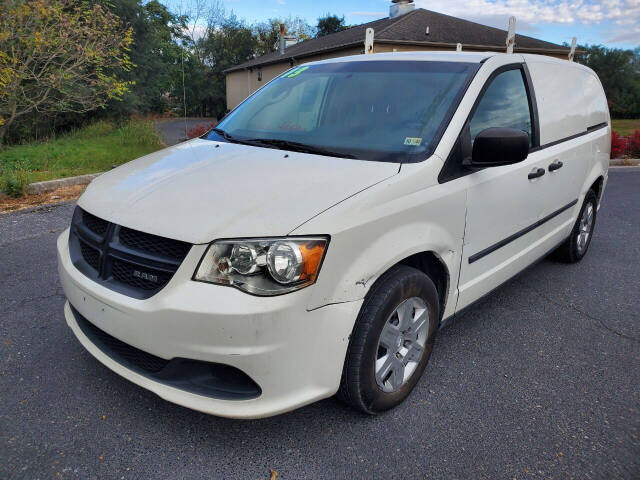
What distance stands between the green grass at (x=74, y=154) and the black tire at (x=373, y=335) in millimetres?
6556

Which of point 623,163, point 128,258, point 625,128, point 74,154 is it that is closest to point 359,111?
point 128,258

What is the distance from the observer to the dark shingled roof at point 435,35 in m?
20.8

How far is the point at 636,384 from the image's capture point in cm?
283

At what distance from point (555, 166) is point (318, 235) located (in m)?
2.47

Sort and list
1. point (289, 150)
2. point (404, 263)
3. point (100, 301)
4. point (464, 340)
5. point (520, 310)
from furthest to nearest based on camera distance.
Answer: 1. point (520, 310)
2. point (464, 340)
3. point (289, 150)
4. point (404, 263)
5. point (100, 301)

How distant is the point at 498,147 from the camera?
98.8 inches

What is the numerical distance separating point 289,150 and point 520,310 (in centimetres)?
230

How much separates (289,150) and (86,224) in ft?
3.78

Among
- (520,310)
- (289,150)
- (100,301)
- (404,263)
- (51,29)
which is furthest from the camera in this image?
(51,29)

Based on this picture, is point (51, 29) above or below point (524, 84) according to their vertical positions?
above

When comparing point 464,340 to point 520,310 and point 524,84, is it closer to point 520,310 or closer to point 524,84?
point 520,310

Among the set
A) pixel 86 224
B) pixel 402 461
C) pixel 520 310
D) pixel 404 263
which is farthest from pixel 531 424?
pixel 86 224

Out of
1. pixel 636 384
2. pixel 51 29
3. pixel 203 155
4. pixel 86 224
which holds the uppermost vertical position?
pixel 51 29

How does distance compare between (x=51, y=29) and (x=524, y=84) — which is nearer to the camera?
(x=524, y=84)
